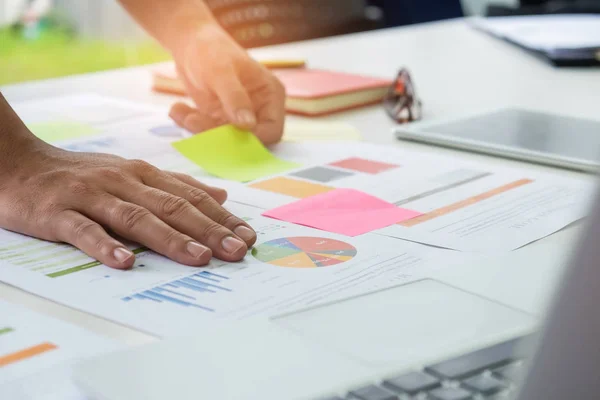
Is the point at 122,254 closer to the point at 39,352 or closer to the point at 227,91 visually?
the point at 39,352

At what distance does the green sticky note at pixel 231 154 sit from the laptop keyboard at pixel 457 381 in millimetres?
619

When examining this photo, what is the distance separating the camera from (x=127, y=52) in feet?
14.6

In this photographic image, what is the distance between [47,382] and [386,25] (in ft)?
9.16

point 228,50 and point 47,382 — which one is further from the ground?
point 228,50

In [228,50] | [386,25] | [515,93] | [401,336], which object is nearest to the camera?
[401,336]

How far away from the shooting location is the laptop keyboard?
490 mm

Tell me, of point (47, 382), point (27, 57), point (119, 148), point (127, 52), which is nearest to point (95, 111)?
point (119, 148)

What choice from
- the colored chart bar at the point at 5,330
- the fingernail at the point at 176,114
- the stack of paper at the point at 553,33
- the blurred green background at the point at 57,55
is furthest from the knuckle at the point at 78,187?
the blurred green background at the point at 57,55

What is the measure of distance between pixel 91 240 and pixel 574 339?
1.87 feet

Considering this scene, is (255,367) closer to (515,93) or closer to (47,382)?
(47,382)

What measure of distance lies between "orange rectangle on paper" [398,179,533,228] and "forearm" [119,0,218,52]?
631 mm

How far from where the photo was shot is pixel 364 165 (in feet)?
3.89

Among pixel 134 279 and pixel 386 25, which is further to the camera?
pixel 386 25

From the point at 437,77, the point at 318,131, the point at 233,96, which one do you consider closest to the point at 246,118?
the point at 233,96
